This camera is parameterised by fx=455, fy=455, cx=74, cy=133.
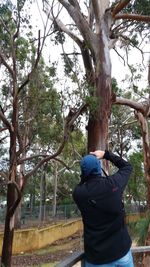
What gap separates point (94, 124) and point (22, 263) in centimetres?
955

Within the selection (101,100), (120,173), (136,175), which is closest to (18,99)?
(101,100)

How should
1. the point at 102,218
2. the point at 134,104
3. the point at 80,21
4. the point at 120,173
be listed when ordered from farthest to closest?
1. the point at 134,104
2. the point at 80,21
3. the point at 120,173
4. the point at 102,218

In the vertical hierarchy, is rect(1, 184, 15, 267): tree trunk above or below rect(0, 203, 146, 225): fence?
below

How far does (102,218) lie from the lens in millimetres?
3309

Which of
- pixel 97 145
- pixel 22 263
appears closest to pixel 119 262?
pixel 97 145

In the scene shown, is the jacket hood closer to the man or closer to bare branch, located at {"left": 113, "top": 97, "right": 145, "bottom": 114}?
the man

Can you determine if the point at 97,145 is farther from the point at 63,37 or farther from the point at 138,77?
the point at 138,77

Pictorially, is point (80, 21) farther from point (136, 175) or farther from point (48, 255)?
point (136, 175)

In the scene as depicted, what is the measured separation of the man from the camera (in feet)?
10.8

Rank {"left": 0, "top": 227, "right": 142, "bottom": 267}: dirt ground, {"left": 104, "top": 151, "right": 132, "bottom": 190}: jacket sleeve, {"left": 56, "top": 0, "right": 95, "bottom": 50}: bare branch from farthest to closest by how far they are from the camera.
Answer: {"left": 0, "top": 227, "right": 142, "bottom": 267}: dirt ground < {"left": 56, "top": 0, "right": 95, "bottom": 50}: bare branch < {"left": 104, "top": 151, "right": 132, "bottom": 190}: jacket sleeve

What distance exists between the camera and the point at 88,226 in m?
3.34

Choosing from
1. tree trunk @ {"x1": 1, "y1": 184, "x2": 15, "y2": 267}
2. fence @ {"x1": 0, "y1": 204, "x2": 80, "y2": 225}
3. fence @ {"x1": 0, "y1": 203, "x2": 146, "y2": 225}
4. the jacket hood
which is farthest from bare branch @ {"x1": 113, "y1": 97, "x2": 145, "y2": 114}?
fence @ {"x1": 0, "y1": 204, "x2": 80, "y2": 225}

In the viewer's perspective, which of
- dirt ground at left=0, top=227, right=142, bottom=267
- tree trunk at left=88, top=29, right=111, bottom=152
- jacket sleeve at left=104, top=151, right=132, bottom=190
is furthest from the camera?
dirt ground at left=0, top=227, right=142, bottom=267

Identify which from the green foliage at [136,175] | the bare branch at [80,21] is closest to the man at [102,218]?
the bare branch at [80,21]
